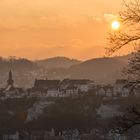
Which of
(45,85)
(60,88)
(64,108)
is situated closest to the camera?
(64,108)

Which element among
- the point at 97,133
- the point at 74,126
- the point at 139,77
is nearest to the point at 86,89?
the point at 74,126

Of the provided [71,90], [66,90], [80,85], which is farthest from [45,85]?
[71,90]

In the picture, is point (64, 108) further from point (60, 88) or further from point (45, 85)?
point (45, 85)

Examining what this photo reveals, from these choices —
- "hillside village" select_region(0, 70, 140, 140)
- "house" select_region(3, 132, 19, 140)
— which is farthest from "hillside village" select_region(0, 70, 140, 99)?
"house" select_region(3, 132, 19, 140)

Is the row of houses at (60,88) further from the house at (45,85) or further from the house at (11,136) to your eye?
the house at (11,136)

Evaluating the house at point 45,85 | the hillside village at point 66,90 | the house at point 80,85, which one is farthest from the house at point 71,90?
the house at point 45,85

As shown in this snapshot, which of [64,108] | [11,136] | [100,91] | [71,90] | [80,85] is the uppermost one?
[80,85]

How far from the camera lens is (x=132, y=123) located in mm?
11891

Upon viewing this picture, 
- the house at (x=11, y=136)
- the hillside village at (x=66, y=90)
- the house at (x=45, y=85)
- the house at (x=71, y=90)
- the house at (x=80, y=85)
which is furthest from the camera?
the house at (x=45, y=85)

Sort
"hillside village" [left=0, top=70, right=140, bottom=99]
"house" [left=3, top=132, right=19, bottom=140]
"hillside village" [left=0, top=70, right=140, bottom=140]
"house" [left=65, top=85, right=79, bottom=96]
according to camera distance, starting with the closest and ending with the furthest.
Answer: "house" [left=3, top=132, right=19, bottom=140], "hillside village" [left=0, top=70, right=140, bottom=140], "hillside village" [left=0, top=70, right=140, bottom=99], "house" [left=65, top=85, right=79, bottom=96]

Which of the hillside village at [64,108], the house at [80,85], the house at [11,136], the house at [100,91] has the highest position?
the house at [80,85]

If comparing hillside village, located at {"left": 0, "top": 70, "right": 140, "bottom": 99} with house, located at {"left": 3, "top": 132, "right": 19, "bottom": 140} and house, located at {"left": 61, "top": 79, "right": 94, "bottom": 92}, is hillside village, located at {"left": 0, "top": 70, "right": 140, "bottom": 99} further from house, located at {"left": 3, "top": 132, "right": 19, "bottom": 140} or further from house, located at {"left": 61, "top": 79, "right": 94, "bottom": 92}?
house, located at {"left": 3, "top": 132, "right": 19, "bottom": 140}

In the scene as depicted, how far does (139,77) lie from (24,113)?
348 ft

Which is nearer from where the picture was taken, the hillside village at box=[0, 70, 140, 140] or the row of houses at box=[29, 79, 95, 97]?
the hillside village at box=[0, 70, 140, 140]
